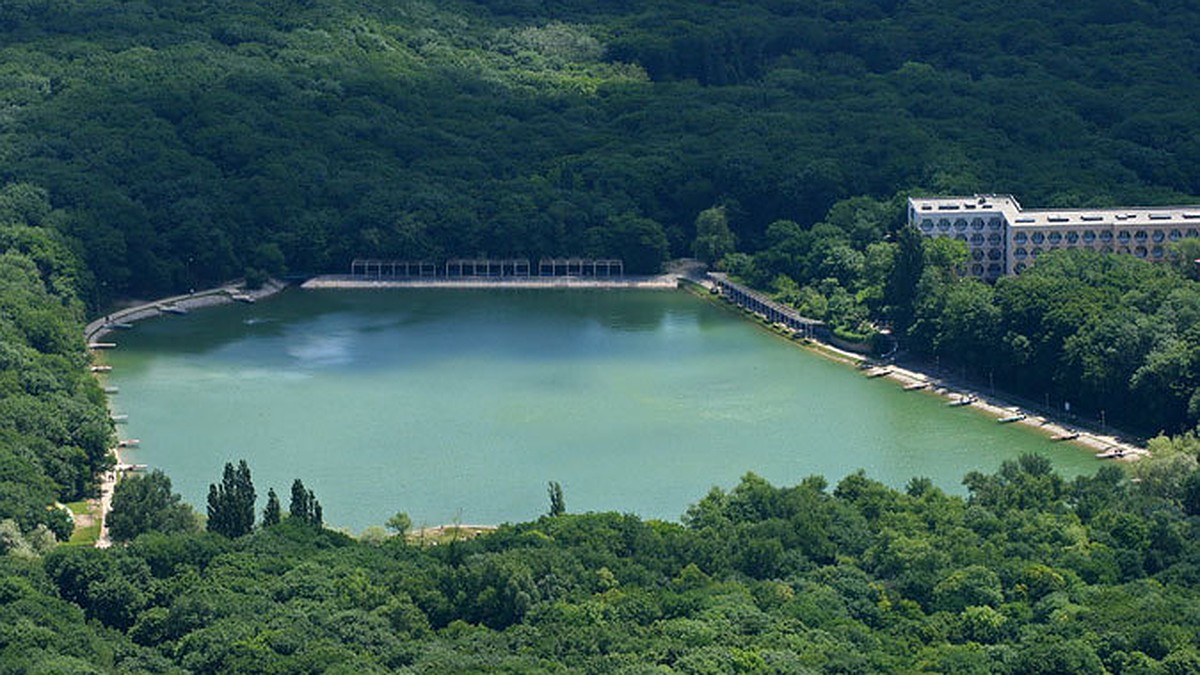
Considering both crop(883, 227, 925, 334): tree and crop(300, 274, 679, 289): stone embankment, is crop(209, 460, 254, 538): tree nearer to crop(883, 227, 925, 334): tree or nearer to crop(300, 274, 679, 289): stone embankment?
crop(883, 227, 925, 334): tree

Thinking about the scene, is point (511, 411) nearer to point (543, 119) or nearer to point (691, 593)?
point (691, 593)

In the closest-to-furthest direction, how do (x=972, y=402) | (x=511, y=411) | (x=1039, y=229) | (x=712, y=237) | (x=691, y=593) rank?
(x=691, y=593), (x=511, y=411), (x=972, y=402), (x=1039, y=229), (x=712, y=237)

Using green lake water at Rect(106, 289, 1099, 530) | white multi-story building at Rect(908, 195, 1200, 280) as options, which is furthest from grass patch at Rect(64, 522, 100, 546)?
white multi-story building at Rect(908, 195, 1200, 280)

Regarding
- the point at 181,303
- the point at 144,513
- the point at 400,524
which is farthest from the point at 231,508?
the point at 181,303

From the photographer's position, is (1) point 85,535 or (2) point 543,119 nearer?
(1) point 85,535

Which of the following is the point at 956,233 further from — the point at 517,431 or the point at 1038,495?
the point at 1038,495

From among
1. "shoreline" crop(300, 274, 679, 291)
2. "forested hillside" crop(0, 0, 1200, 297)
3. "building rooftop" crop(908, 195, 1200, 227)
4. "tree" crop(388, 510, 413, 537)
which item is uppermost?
"forested hillside" crop(0, 0, 1200, 297)

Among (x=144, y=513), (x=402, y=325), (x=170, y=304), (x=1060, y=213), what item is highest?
(x=1060, y=213)

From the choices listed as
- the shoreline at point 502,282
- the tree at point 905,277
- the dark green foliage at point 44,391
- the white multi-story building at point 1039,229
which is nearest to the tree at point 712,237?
the shoreline at point 502,282
